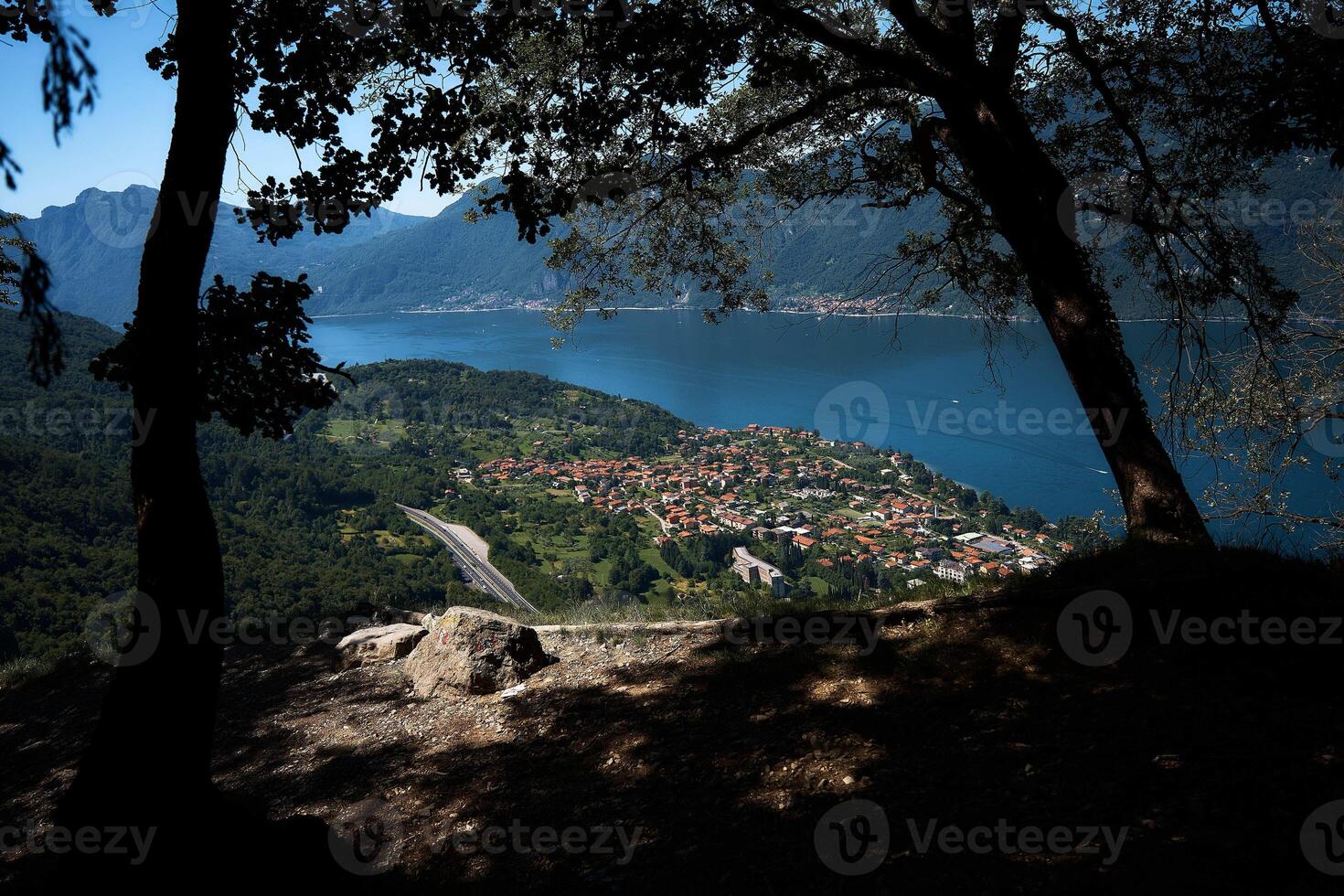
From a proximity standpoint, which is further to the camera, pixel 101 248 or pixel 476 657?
pixel 101 248

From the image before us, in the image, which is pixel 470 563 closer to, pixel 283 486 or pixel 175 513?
pixel 283 486

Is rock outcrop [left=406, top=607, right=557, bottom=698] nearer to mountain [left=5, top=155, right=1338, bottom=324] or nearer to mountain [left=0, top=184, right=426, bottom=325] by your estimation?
mountain [left=5, top=155, right=1338, bottom=324]

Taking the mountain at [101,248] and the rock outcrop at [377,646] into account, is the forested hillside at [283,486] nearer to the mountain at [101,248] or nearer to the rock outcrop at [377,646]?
the rock outcrop at [377,646]

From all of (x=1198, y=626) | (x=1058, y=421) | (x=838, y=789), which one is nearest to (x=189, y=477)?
(x=838, y=789)

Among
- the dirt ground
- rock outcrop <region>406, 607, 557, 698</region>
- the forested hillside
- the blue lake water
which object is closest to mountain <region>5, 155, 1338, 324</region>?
the blue lake water

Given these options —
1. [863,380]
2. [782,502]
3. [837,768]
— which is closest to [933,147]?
[837,768]

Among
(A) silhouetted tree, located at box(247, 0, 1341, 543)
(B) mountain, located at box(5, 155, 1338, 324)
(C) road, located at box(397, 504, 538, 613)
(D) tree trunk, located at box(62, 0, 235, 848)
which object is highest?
(B) mountain, located at box(5, 155, 1338, 324)

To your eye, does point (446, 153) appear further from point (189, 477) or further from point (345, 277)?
point (345, 277)
